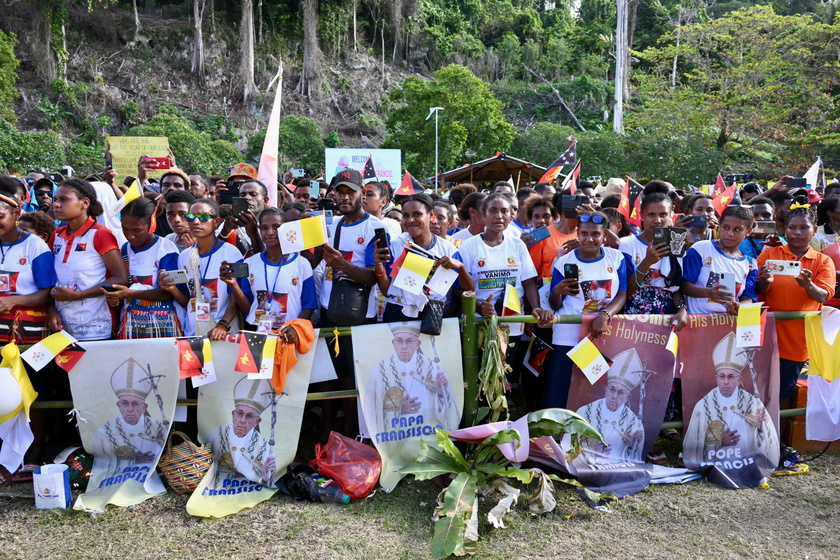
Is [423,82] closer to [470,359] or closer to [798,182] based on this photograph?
[798,182]

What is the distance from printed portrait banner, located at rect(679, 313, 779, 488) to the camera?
176 inches

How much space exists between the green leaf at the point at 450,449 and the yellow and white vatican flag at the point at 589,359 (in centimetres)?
101

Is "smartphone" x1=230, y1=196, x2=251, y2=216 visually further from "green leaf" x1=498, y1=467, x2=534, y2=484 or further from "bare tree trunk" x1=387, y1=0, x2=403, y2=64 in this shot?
"bare tree trunk" x1=387, y1=0, x2=403, y2=64

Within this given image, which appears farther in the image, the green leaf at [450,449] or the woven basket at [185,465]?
the woven basket at [185,465]

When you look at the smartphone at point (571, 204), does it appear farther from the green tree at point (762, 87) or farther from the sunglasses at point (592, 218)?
the green tree at point (762, 87)

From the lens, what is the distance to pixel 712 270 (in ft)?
15.1

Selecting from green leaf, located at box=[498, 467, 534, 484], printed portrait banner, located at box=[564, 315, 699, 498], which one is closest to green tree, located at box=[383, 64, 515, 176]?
printed portrait banner, located at box=[564, 315, 699, 498]

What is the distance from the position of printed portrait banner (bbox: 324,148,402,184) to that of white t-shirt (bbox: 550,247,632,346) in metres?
13.6

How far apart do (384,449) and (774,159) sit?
117ft

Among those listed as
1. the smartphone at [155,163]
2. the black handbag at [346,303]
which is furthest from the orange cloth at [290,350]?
the smartphone at [155,163]

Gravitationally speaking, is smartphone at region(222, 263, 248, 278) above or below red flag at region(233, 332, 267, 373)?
above

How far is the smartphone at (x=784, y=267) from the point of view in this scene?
4309mm

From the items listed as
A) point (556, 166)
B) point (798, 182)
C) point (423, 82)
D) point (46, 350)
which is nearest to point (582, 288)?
point (46, 350)

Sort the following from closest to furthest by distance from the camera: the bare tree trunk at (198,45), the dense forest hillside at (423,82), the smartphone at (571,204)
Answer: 1. the smartphone at (571,204)
2. the dense forest hillside at (423,82)
3. the bare tree trunk at (198,45)
